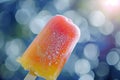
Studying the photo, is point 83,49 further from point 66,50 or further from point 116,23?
point 66,50

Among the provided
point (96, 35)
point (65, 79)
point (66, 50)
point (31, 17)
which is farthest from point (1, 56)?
point (66, 50)

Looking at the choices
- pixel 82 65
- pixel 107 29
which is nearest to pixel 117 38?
pixel 107 29

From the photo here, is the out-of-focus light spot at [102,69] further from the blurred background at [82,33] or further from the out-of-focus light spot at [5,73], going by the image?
the out-of-focus light spot at [5,73]

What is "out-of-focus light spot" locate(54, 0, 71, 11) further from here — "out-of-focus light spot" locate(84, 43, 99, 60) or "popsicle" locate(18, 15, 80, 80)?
"popsicle" locate(18, 15, 80, 80)

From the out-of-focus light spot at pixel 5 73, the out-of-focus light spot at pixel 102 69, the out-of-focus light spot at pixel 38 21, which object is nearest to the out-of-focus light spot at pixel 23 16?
the out-of-focus light spot at pixel 38 21

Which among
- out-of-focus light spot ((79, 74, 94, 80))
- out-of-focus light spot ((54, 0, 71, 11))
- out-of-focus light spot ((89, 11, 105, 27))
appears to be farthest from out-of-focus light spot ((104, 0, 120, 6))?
out-of-focus light spot ((79, 74, 94, 80))

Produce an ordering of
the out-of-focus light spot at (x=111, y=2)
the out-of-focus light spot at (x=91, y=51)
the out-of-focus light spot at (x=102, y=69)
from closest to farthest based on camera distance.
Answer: the out-of-focus light spot at (x=91, y=51) < the out-of-focus light spot at (x=102, y=69) < the out-of-focus light spot at (x=111, y=2)
